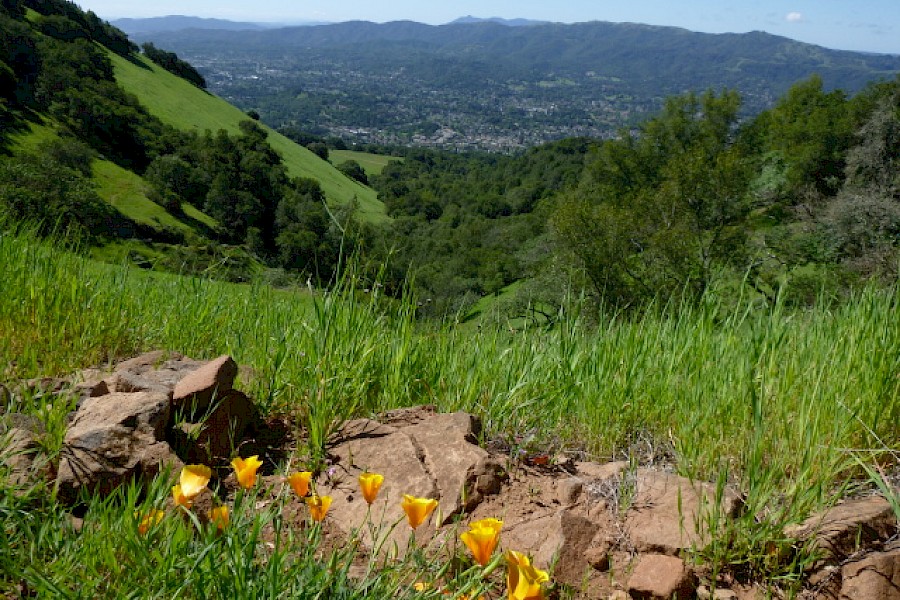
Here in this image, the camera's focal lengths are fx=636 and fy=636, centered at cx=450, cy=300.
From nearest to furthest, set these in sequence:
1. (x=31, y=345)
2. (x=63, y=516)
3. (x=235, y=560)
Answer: (x=235, y=560), (x=63, y=516), (x=31, y=345)

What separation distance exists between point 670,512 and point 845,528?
48cm

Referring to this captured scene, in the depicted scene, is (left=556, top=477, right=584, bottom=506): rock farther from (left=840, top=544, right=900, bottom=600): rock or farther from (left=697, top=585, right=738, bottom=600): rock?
(left=840, top=544, right=900, bottom=600): rock

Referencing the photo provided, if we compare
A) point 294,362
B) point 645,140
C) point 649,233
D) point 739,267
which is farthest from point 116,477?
point 645,140

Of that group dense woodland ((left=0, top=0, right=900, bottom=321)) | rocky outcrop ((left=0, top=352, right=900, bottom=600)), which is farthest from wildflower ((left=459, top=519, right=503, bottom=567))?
dense woodland ((left=0, top=0, right=900, bottom=321))

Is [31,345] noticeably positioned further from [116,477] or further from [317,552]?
[317,552]

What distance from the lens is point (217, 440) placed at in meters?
2.15

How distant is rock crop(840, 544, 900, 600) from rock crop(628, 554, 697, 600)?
43 cm

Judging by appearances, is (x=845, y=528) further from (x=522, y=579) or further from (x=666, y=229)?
(x=666, y=229)

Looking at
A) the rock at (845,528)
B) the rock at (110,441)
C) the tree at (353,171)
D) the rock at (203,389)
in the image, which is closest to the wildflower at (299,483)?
the rock at (110,441)

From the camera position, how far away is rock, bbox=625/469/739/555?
1811 mm

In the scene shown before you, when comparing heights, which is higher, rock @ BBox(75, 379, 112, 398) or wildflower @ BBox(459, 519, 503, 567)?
wildflower @ BBox(459, 519, 503, 567)

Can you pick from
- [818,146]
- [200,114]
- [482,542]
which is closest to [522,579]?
[482,542]

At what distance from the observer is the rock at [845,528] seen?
1794mm

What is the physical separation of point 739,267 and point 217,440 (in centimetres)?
2491
